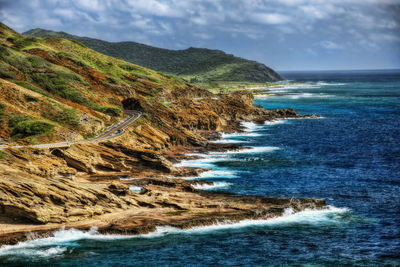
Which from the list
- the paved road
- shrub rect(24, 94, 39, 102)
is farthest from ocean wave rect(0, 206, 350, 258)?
shrub rect(24, 94, 39, 102)

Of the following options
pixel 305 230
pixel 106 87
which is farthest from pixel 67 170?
pixel 106 87

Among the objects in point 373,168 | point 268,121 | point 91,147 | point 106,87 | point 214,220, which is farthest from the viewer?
point 268,121

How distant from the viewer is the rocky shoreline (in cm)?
4997

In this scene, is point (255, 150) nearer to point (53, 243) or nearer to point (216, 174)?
point (216, 174)

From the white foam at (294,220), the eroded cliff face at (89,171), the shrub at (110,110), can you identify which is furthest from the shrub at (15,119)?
the white foam at (294,220)

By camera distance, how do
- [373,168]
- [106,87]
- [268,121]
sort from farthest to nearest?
[268,121]
[106,87]
[373,168]

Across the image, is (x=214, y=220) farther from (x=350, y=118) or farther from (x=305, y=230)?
(x=350, y=118)

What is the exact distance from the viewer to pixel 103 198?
54656 millimetres

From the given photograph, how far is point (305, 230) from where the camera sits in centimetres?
5231

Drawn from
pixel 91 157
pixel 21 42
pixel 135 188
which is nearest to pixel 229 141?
pixel 91 157

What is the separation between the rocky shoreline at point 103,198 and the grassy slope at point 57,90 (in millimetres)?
11190

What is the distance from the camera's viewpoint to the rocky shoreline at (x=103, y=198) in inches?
1967

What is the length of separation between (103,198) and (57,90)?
218 feet

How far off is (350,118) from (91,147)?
11586 cm
